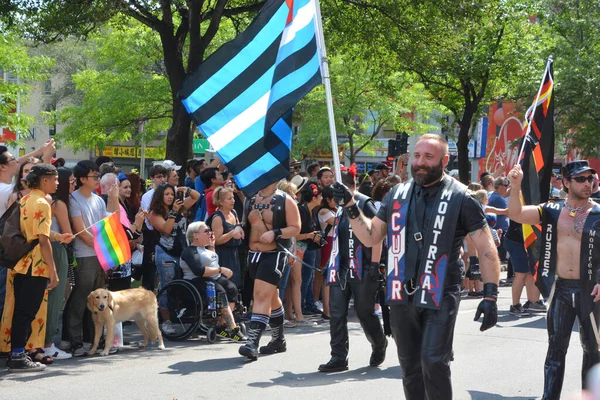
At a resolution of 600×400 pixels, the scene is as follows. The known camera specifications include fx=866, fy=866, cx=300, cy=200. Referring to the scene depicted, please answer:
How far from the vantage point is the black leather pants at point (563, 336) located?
6695mm

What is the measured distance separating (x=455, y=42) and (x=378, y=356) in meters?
10.6

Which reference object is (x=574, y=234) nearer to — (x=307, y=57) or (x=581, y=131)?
(x=307, y=57)

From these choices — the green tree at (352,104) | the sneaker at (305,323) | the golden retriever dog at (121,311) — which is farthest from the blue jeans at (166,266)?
the green tree at (352,104)

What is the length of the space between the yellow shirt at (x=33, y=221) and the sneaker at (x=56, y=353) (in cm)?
104

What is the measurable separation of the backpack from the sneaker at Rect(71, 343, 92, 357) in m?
1.41

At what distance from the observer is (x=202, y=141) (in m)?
47.0

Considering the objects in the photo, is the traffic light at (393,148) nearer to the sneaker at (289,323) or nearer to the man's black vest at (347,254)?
the sneaker at (289,323)

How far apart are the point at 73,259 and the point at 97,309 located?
75cm

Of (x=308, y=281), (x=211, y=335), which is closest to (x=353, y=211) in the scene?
(x=211, y=335)

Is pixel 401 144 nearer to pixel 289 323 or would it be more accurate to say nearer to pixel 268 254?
pixel 289 323

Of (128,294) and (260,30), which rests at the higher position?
(260,30)

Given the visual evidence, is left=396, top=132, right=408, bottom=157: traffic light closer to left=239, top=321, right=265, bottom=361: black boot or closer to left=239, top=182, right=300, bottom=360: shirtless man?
left=239, top=182, right=300, bottom=360: shirtless man

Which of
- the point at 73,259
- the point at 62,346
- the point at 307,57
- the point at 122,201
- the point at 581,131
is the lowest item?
the point at 62,346

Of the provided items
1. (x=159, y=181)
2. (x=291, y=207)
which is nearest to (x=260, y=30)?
(x=291, y=207)
